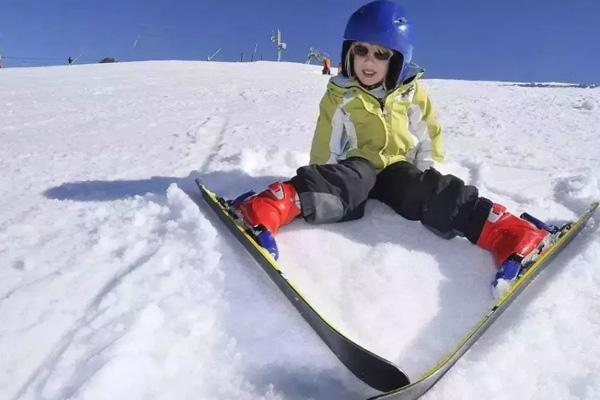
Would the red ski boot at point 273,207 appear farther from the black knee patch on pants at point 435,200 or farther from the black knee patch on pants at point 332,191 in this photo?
the black knee patch on pants at point 435,200

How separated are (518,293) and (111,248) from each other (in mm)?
1843

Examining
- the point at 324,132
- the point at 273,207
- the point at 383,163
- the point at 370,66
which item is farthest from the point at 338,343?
the point at 370,66

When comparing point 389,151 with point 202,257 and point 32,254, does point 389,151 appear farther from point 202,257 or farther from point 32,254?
point 32,254

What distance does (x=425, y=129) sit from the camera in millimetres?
3436

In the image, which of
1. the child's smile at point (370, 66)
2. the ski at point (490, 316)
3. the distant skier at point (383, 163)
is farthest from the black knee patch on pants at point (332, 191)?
the ski at point (490, 316)

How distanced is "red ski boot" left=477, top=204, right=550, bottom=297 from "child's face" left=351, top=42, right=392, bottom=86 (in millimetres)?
1134

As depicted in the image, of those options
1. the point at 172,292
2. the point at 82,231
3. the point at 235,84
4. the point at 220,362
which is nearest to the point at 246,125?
the point at 82,231

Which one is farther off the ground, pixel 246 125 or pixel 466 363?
pixel 466 363

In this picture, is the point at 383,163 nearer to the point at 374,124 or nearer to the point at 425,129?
the point at 374,124

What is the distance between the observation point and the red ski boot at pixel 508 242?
2.33 metres

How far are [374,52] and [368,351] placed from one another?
7.05ft

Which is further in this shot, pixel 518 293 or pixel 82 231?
pixel 82 231

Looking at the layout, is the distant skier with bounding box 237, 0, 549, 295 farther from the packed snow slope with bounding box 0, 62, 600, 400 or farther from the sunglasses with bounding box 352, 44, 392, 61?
the packed snow slope with bounding box 0, 62, 600, 400

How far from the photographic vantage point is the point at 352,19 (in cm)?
318
